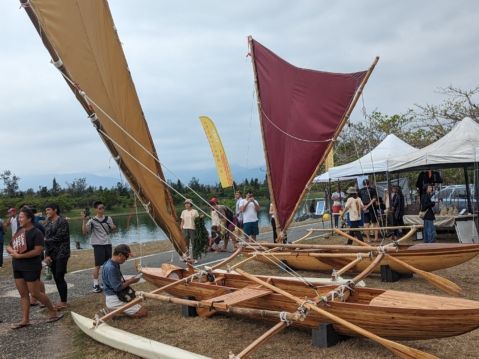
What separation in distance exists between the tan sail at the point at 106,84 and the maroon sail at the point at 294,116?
7.18ft

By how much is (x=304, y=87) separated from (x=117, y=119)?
12.7 feet

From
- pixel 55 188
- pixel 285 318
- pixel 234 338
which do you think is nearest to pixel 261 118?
pixel 234 338

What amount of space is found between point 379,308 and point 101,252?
502 cm

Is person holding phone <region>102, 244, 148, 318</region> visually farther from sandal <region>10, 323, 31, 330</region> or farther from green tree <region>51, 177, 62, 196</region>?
green tree <region>51, 177, 62, 196</region>

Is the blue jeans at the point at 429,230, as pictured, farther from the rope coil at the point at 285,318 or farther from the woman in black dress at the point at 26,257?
the woman in black dress at the point at 26,257

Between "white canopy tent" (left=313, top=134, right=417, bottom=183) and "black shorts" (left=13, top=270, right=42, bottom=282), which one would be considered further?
"white canopy tent" (left=313, top=134, right=417, bottom=183)

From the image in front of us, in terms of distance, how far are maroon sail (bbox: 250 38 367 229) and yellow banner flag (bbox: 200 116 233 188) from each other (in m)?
8.56

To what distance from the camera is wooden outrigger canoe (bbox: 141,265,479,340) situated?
13.0ft

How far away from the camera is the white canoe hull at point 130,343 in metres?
4.54

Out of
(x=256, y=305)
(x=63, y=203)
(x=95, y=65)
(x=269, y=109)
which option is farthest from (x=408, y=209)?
(x=63, y=203)

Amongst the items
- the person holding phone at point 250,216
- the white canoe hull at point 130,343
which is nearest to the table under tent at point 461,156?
the person holding phone at point 250,216

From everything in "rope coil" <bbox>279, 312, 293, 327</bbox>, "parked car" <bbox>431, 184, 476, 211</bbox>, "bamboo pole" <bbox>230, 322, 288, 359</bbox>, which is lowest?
"bamboo pole" <bbox>230, 322, 288, 359</bbox>

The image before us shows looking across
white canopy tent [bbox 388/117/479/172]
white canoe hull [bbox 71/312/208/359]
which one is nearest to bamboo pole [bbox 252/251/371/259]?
white canoe hull [bbox 71/312/208/359]

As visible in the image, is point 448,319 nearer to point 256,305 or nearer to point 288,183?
point 256,305
